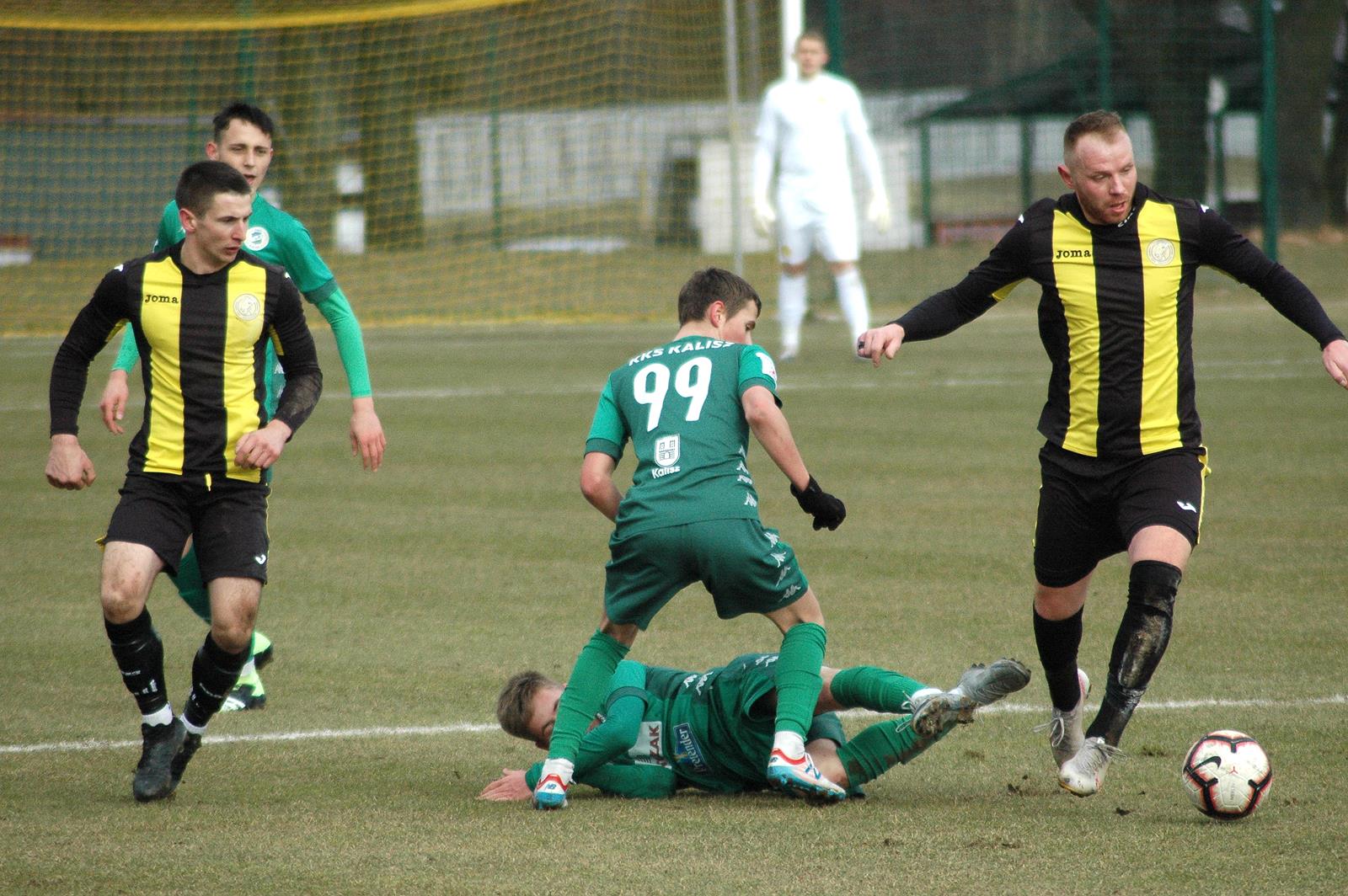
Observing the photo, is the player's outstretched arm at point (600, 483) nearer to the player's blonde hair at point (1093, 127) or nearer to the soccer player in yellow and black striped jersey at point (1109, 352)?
the soccer player in yellow and black striped jersey at point (1109, 352)

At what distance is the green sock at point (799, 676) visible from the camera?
434 cm

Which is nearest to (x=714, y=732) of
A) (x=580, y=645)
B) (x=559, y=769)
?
(x=559, y=769)

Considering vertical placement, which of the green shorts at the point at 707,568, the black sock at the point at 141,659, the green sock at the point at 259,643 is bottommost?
the green sock at the point at 259,643

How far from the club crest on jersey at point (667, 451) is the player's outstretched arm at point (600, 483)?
13cm

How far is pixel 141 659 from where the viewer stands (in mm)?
4590

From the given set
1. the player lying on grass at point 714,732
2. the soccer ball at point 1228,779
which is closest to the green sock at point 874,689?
the player lying on grass at point 714,732

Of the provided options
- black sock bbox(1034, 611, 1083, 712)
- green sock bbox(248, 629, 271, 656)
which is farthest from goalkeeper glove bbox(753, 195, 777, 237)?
black sock bbox(1034, 611, 1083, 712)

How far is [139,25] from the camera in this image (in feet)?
61.3

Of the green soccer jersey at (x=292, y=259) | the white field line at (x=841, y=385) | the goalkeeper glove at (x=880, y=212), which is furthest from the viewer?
the goalkeeper glove at (x=880, y=212)

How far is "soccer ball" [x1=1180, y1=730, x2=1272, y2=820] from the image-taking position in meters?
4.03

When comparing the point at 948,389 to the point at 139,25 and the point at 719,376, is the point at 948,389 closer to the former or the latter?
the point at 719,376

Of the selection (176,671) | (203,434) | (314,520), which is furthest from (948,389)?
(203,434)

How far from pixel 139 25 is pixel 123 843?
16.5 metres

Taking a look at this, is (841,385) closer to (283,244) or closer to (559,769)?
(283,244)
